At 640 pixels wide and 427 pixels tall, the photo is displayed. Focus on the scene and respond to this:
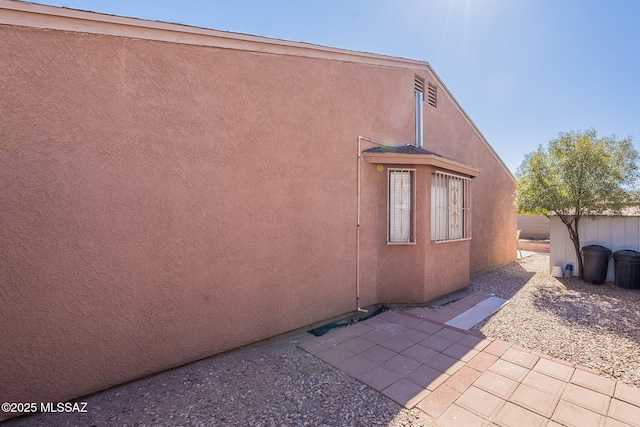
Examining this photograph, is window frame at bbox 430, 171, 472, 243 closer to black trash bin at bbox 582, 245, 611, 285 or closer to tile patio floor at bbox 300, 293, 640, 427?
tile patio floor at bbox 300, 293, 640, 427

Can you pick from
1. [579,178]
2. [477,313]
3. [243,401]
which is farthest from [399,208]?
[579,178]

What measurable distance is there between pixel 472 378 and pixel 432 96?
8.79 metres

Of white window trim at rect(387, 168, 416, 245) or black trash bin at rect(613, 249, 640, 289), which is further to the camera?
black trash bin at rect(613, 249, 640, 289)

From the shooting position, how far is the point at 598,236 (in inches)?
384

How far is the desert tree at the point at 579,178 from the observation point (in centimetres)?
877

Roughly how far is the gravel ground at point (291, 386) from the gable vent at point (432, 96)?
7.07 m

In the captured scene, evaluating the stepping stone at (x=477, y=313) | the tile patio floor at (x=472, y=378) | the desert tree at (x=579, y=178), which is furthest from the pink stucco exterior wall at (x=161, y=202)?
the desert tree at (x=579, y=178)

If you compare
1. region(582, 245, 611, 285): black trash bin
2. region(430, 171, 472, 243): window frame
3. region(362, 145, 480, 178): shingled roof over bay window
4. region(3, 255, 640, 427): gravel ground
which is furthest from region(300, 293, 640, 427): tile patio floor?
region(582, 245, 611, 285): black trash bin

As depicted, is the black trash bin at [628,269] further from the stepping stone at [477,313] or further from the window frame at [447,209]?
the window frame at [447,209]

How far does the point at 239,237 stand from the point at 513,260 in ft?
52.2

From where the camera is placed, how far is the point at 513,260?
14852 millimetres

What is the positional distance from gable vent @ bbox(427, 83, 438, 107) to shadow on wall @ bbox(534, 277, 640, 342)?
7.04 metres

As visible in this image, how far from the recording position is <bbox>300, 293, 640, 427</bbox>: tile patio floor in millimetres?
3229

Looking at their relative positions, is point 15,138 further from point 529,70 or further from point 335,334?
point 529,70
